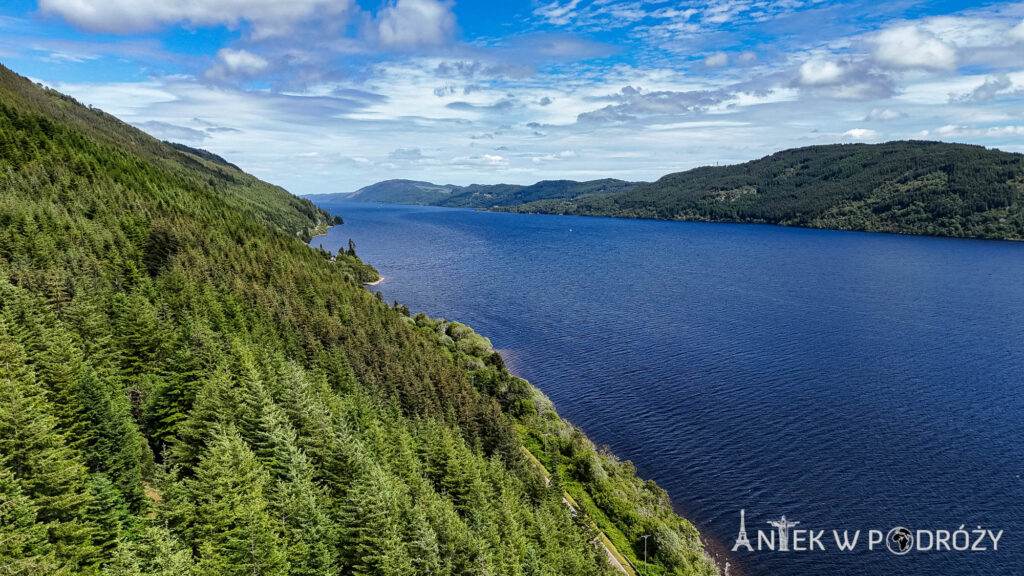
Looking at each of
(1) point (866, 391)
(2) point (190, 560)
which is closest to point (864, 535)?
(1) point (866, 391)

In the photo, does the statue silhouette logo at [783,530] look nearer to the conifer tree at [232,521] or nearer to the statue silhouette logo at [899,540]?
the statue silhouette logo at [899,540]

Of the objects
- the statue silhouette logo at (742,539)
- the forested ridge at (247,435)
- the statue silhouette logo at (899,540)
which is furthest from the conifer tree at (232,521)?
the statue silhouette logo at (899,540)

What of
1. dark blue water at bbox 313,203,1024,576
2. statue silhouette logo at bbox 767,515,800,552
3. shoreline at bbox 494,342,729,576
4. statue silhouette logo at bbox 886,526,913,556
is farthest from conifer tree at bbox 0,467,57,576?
statue silhouette logo at bbox 886,526,913,556

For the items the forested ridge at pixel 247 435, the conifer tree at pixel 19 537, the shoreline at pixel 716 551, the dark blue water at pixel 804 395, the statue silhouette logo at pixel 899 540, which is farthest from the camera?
the dark blue water at pixel 804 395

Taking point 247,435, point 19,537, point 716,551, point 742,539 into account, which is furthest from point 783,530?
point 19,537

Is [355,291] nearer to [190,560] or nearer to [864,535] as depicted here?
[190,560]

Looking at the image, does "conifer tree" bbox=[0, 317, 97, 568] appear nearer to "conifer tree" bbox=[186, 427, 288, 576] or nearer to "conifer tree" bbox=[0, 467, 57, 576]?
"conifer tree" bbox=[0, 467, 57, 576]
